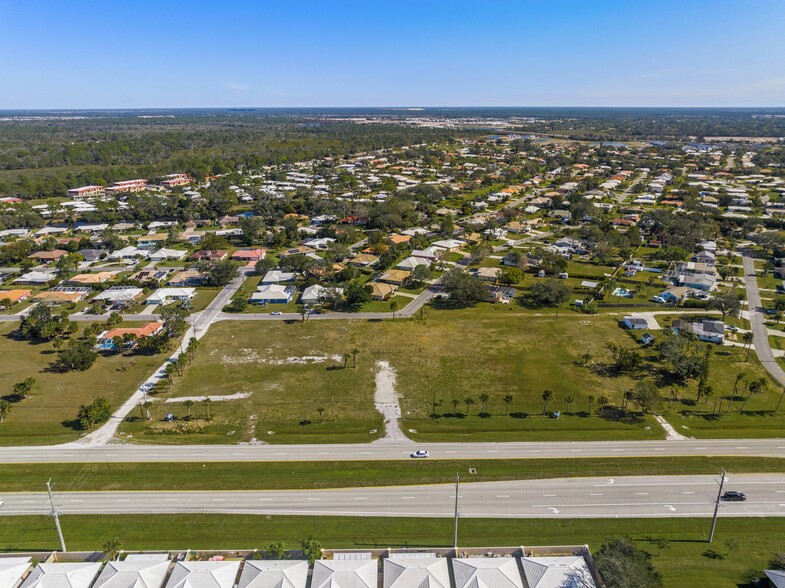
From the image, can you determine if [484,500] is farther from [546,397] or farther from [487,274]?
[487,274]

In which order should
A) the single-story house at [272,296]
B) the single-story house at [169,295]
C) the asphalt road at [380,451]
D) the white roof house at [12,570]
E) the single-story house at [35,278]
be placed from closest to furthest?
the white roof house at [12,570]
the asphalt road at [380,451]
the single-story house at [169,295]
the single-story house at [272,296]
the single-story house at [35,278]

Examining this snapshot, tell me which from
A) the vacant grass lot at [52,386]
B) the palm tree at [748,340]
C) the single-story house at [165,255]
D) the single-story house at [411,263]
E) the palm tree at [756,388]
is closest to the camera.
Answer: the vacant grass lot at [52,386]

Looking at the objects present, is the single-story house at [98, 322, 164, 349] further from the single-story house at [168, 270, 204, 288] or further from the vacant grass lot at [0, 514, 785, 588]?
the vacant grass lot at [0, 514, 785, 588]

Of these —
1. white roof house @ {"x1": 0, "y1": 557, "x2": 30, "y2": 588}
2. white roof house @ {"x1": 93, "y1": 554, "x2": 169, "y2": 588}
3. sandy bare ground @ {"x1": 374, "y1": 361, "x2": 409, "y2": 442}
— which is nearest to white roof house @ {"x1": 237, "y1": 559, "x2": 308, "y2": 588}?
white roof house @ {"x1": 93, "y1": 554, "x2": 169, "y2": 588}

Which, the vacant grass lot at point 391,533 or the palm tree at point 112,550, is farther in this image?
the vacant grass lot at point 391,533

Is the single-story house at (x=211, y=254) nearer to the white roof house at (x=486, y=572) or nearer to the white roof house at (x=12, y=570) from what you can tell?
the white roof house at (x=12, y=570)

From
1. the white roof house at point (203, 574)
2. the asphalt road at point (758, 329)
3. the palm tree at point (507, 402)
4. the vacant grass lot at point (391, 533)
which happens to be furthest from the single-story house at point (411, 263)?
the white roof house at point (203, 574)
